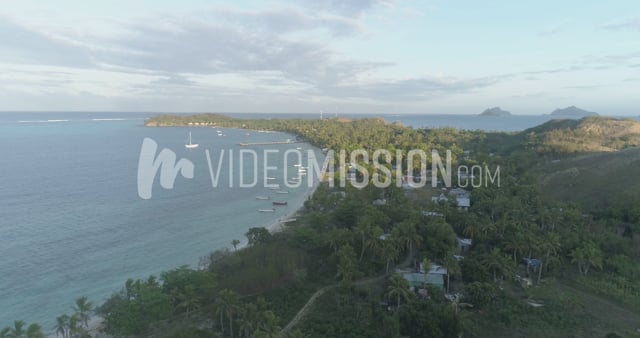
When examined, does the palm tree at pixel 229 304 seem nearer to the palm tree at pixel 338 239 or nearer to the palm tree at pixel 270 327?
the palm tree at pixel 270 327

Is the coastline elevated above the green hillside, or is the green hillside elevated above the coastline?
the green hillside

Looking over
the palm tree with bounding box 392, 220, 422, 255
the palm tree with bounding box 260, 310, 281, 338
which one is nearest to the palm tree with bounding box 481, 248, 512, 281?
the palm tree with bounding box 392, 220, 422, 255

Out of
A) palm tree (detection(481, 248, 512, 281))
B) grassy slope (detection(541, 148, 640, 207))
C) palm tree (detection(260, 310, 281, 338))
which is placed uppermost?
grassy slope (detection(541, 148, 640, 207))

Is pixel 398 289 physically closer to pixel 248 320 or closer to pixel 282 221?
pixel 248 320

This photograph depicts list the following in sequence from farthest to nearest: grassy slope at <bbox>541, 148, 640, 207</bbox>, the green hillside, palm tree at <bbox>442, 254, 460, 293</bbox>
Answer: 1. the green hillside
2. grassy slope at <bbox>541, 148, 640, 207</bbox>
3. palm tree at <bbox>442, 254, 460, 293</bbox>

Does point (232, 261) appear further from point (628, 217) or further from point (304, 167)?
point (304, 167)

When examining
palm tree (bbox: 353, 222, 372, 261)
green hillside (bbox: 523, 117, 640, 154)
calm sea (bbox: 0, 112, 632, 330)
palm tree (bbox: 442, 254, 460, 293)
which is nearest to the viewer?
palm tree (bbox: 442, 254, 460, 293)

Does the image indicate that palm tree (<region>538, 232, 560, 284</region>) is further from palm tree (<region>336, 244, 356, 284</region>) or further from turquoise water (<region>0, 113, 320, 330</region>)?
turquoise water (<region>0, 113, 320, 330</region>)
